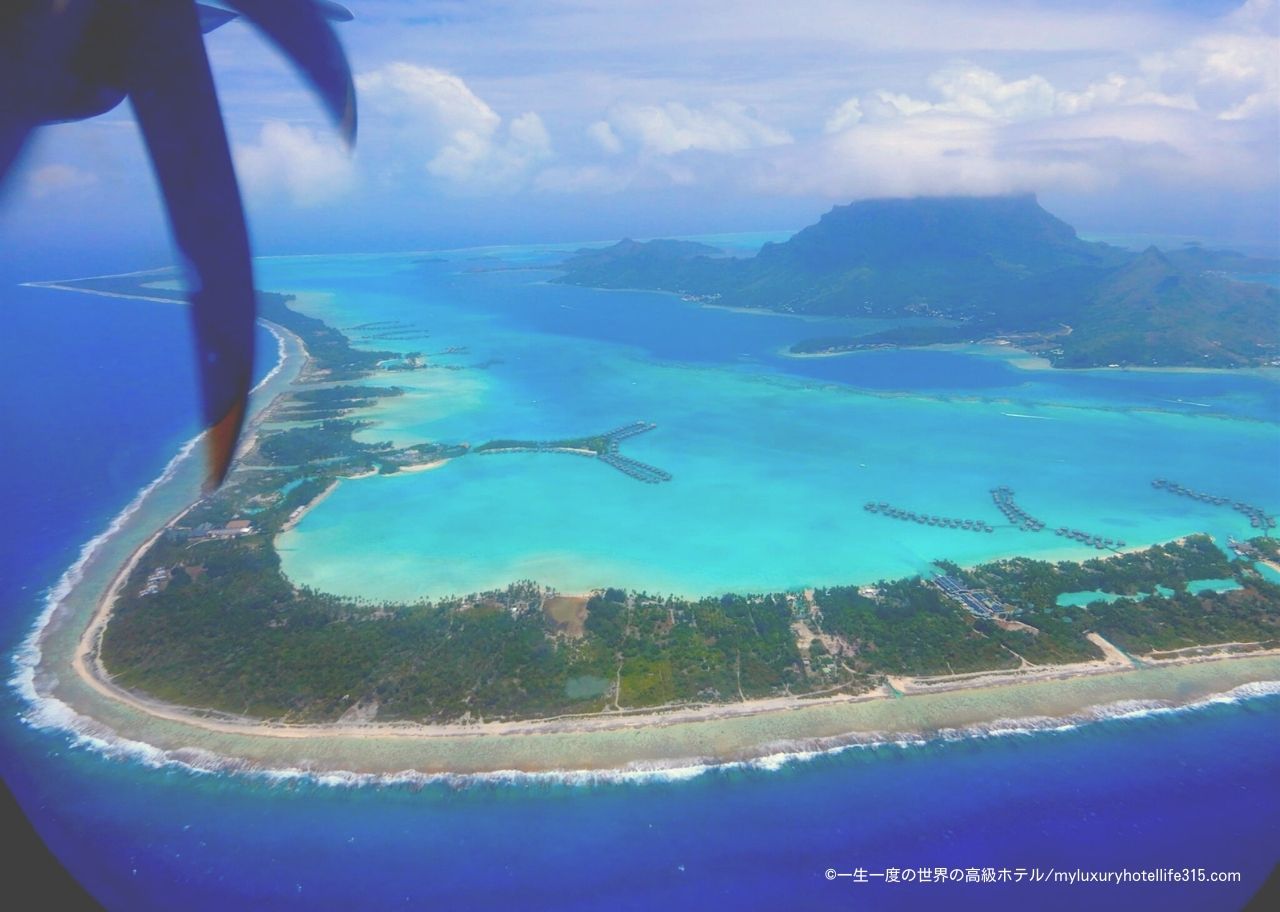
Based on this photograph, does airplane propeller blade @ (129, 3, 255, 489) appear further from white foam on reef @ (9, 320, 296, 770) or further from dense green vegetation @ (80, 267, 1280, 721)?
dense green vegetation @ (80, 267, 1280, 721)

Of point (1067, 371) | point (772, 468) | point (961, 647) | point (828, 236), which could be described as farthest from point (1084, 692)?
point (828, 236)

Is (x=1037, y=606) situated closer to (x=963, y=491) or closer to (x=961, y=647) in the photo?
(x=961, y=647)

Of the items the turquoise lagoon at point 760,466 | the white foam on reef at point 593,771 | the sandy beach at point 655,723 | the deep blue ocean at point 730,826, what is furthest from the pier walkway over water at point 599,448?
the deep blue ocean at point 730,826

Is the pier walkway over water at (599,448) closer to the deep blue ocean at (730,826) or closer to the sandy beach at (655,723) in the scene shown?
the sandy beach at (655,723)

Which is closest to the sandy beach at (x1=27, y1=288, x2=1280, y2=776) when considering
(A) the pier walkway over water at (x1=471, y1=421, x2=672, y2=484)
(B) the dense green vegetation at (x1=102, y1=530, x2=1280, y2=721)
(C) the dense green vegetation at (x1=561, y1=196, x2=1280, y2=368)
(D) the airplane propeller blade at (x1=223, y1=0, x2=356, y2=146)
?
(B) the dense green vegetation at (x1=102, y1=530, x2=1280, y2=721)

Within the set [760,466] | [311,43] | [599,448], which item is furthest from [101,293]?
[311,43]

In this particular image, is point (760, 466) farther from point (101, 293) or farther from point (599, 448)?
point (101, 293)
